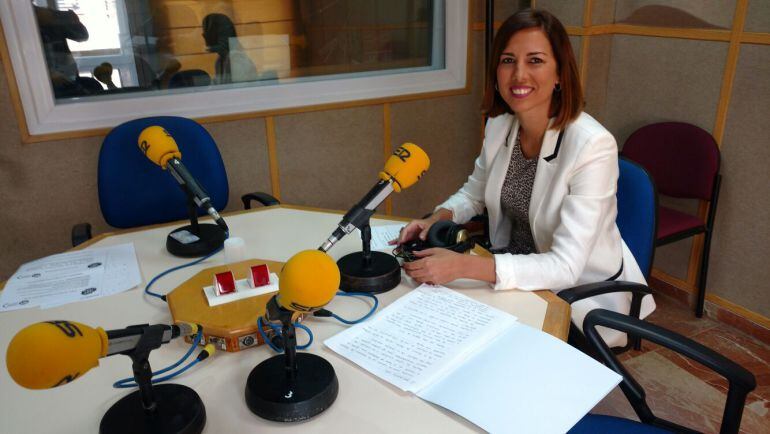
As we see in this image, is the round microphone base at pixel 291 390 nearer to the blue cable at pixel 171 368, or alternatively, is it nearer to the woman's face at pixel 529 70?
A: the blue cable at pixel 171 368

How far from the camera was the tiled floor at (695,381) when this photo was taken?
77.1 inches

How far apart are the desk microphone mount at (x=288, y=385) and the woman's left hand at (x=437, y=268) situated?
1.28 feet

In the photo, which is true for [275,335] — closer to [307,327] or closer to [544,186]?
[307,327]

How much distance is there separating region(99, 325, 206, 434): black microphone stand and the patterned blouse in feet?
3.65

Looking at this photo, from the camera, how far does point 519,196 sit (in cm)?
168

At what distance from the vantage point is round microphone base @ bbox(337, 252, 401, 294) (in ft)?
4.29

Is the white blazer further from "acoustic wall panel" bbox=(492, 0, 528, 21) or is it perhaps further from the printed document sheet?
"acoustic wall panel" bbox=(492, 0, 528, 21)

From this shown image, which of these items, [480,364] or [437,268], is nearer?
[480,364]

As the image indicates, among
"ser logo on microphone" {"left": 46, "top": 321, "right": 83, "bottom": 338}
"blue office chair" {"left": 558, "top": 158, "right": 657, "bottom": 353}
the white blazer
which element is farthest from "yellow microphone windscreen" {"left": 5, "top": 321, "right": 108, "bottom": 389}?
"blue office chair" {"left": 558, "top": 158, "right": 657, "bottom": 353}

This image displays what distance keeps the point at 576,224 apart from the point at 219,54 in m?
1.92

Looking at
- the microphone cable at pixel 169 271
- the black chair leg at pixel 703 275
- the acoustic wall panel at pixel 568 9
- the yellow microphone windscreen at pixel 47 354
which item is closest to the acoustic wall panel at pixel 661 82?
the acoustic wall panel at pixel 568 9

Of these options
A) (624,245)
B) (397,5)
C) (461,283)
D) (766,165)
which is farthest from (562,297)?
(397,5)

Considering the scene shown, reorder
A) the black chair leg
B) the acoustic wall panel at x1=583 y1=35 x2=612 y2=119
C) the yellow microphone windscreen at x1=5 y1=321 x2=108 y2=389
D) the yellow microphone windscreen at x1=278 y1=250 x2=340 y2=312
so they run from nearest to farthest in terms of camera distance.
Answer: the yellow microphone windscreen at x1=5 y1=321 x2=108 y2=389 < the yellow microphone windscreen at x1=278 y1=250 x2=340 y2=312 < the black chair leg < the acoustic wall panel at x1=583 y1=35 x2=612 y2=119

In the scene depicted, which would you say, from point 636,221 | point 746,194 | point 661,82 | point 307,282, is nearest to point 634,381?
point 636,221
